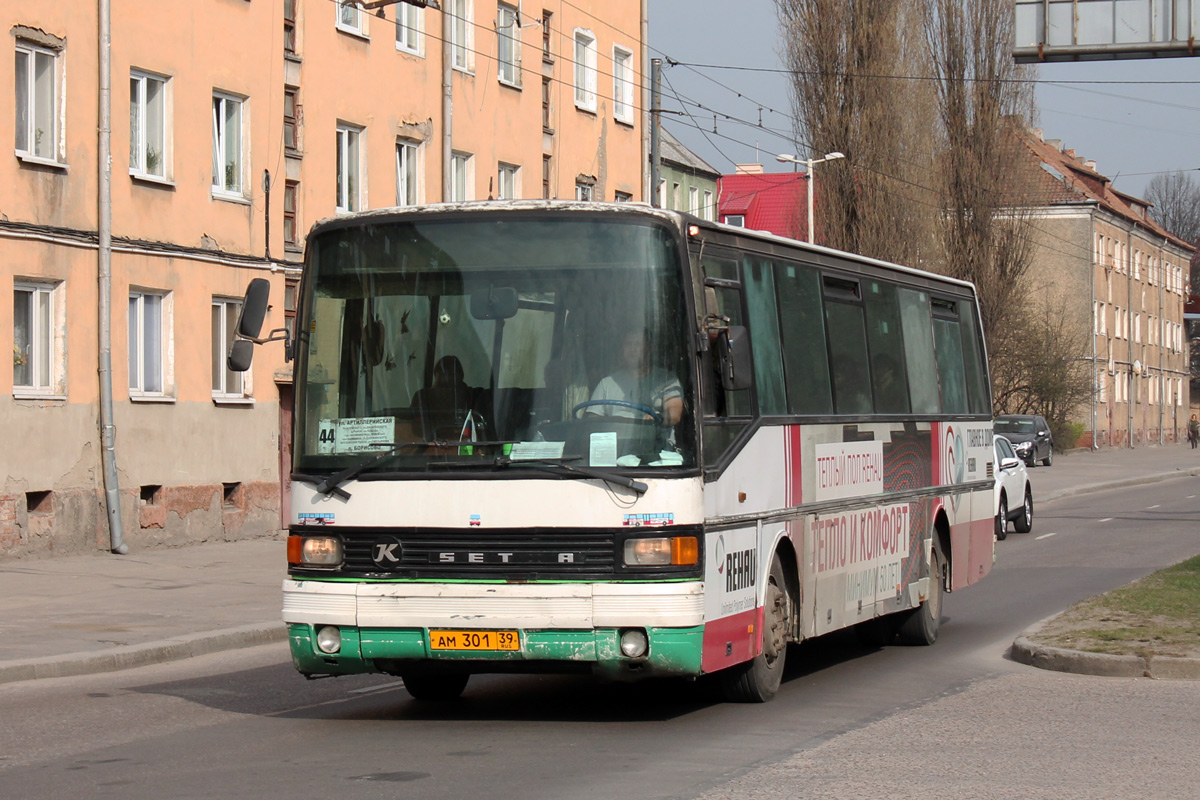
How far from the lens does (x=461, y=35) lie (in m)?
33.1

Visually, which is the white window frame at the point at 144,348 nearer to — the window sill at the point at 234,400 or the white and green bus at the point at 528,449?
the window sill at the point at 234,400

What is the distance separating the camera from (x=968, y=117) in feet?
171

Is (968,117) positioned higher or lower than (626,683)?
higher

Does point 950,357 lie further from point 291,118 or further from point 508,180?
point 508,180

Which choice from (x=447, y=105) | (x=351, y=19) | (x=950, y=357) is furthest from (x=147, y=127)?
(x=950, y=357)

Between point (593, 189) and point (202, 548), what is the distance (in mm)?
17324

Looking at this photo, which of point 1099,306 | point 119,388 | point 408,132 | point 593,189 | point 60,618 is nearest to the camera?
point 60,618

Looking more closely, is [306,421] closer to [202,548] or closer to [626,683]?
[626,683]

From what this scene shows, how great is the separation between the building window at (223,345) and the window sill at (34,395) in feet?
11.9

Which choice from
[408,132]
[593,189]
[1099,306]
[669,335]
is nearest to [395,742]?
[669,335]

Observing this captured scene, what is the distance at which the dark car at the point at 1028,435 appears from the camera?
5100 centimetres

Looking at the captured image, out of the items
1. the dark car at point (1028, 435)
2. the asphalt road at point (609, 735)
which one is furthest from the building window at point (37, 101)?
the dark car at point (1028, 435)

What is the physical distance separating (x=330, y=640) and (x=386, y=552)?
560mm

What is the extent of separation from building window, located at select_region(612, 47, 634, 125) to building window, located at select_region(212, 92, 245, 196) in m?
15.4
